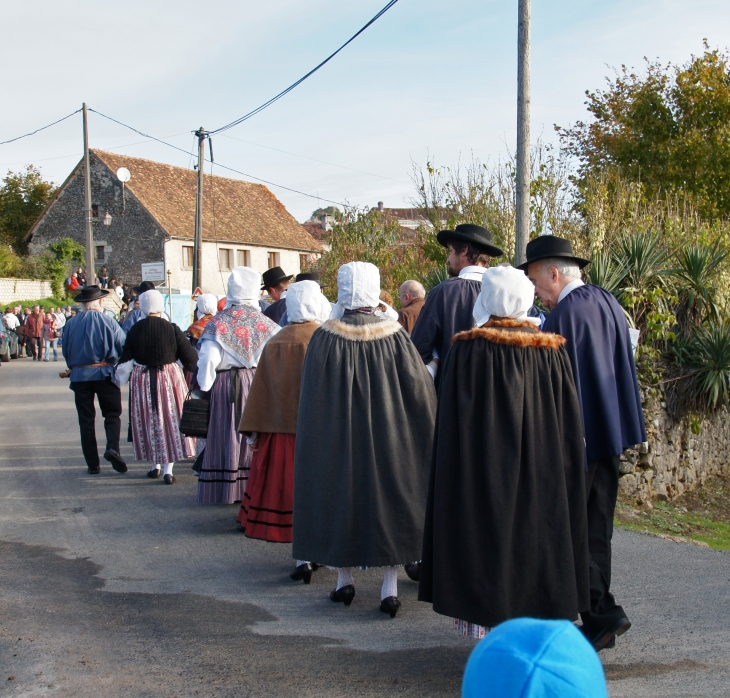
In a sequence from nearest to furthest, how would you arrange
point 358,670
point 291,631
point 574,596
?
point 574,596 → point 358,670 → point 291,631

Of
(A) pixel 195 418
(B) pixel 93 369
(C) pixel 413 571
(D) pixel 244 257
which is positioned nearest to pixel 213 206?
(D) pixel 244 257

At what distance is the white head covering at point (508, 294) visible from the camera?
12.9 feet

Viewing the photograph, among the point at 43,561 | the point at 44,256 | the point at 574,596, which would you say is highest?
the point at 44,256

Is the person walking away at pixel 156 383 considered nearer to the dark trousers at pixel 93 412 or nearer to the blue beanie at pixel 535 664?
the dark trousers at pixel 93 412

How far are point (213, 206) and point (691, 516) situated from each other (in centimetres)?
4149

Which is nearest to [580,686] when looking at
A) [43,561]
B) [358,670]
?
[358,670]

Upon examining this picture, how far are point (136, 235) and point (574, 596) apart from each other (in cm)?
4327

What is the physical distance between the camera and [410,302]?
877 cm

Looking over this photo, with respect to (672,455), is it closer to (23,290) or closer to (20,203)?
(23,290)

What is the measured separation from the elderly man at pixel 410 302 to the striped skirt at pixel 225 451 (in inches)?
74.2

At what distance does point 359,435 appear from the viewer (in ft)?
16.0

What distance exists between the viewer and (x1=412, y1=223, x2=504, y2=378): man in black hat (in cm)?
589

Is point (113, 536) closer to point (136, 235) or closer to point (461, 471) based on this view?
point (461, 471)

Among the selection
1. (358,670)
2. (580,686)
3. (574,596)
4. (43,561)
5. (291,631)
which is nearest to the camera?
(580,686)
